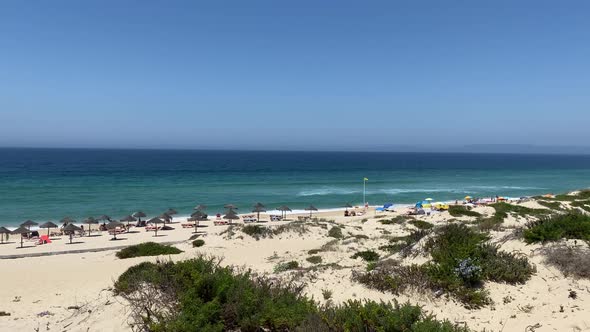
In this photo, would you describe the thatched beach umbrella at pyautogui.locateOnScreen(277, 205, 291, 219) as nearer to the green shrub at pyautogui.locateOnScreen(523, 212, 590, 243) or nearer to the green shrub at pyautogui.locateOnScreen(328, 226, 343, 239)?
the green shrub at pyautogui.locateOnScreen(328, 226, 343, 239)

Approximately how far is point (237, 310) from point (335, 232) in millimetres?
18253

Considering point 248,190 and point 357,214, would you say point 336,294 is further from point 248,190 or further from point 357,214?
point 248,190

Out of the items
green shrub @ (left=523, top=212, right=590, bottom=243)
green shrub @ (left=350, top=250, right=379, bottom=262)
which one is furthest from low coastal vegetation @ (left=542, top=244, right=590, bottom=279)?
green shrub @ (left=350, top=250, right=379, bottom=262)

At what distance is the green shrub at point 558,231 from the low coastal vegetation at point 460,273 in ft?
4.00

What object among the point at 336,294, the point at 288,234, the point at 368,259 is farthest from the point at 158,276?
the point at 288,234

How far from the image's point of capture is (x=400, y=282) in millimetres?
7535

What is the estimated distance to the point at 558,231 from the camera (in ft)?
29.9

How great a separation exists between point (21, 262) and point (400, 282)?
64.3 ft

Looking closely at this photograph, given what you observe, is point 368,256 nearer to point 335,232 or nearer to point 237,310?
point 237,310

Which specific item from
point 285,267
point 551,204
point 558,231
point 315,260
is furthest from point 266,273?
point 551,204

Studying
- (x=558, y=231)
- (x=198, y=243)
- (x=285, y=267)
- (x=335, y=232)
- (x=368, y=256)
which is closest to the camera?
(x=558, y=231)

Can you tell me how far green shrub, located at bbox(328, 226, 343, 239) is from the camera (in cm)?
2271

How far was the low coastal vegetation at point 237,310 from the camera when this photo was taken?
16.4ft

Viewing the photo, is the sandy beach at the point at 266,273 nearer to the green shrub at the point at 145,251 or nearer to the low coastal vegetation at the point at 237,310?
the green shrub at the point at 145,251
